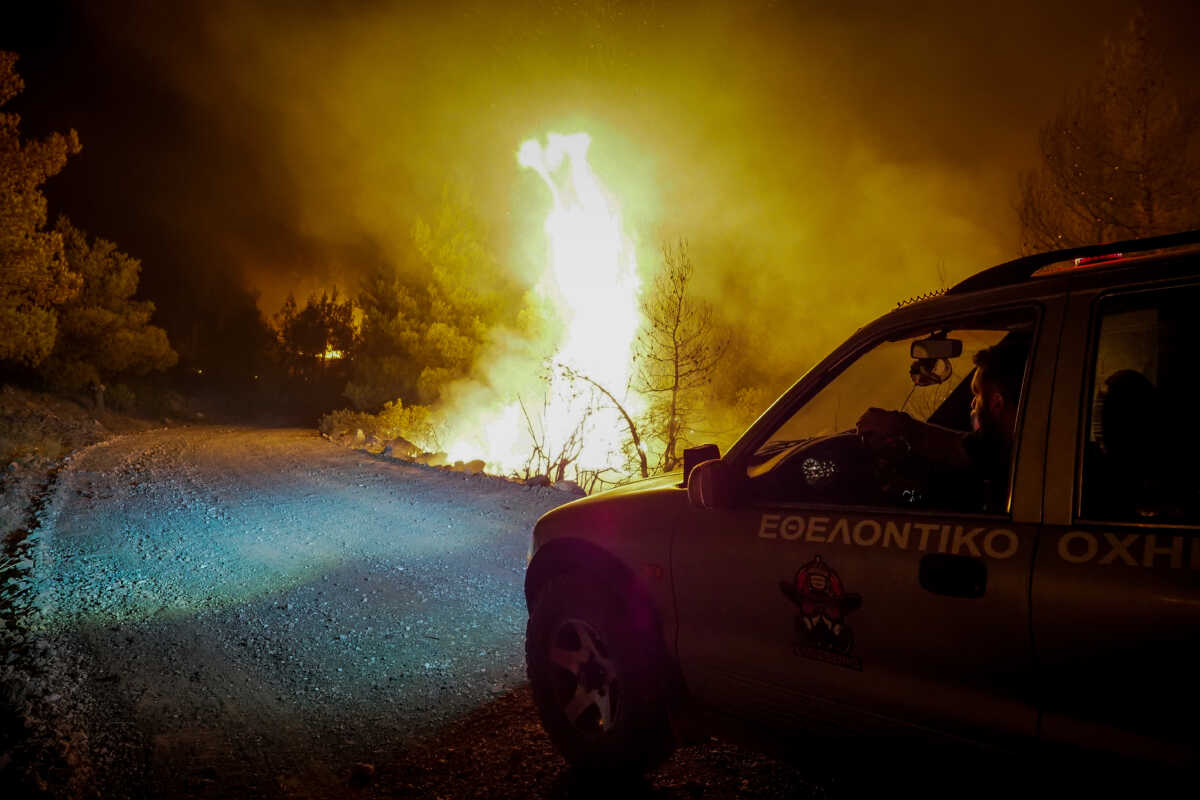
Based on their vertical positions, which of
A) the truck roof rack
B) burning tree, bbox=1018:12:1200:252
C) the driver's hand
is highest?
burning tree, bbox=1018:12:1200:252

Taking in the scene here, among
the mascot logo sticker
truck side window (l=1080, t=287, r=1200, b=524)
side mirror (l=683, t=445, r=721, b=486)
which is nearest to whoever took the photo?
truck side window (l=1080, t=287, r=1200, b=524)

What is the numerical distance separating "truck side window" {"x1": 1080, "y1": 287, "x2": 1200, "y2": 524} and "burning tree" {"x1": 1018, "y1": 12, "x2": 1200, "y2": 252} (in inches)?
599

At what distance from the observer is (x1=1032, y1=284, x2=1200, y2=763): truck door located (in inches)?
59.9

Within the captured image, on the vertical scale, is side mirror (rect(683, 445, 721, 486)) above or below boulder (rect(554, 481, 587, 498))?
above

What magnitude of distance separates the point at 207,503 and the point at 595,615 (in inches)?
329

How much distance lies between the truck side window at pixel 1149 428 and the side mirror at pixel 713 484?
1.07 m

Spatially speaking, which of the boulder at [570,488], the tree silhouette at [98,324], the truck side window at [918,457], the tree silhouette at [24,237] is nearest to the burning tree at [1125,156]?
the boulder at [570,488]

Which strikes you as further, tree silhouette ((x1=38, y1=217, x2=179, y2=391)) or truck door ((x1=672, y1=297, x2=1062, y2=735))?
tree silhouette ((x1=38, y1=217, x2=179, y2=391))

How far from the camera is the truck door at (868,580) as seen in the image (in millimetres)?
1834

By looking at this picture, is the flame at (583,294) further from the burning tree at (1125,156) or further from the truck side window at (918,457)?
the truck side window at (918,457)

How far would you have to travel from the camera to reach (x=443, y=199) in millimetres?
29672

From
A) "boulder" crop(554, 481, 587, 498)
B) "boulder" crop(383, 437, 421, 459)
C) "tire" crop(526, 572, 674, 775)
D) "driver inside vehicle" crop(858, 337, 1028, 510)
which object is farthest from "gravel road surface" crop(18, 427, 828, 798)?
"boulder" crop(383, 437, 421, 459)

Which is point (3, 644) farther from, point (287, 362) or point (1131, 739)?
point (287, 362)

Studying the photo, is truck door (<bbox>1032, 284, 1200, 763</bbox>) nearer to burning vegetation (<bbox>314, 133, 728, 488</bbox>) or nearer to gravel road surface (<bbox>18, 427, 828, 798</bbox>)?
gravel road surface (<bbox>18, 427, 828, 798</bbox>)
